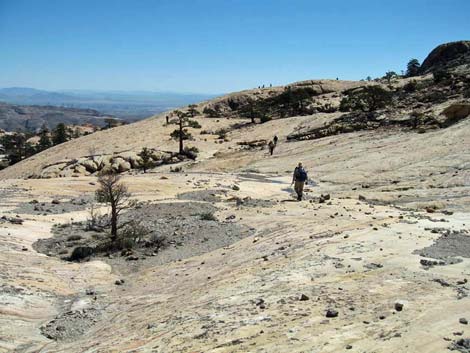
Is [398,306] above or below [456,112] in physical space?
below

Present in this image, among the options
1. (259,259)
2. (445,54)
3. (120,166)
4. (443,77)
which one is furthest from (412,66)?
(259,259)

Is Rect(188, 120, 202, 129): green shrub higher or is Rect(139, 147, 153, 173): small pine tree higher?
Rect(188, 120, 202, 129): green shrub

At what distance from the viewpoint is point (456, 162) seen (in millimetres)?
23500

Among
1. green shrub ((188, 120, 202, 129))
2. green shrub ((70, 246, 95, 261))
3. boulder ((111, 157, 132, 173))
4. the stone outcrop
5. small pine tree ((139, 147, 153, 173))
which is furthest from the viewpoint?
green shrub ((188, 120, 202, 129))

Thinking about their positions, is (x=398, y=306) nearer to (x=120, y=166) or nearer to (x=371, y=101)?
(x=120, y=166)

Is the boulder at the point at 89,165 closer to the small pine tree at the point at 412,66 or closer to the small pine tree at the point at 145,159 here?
the small pine tree at the point at 145,159

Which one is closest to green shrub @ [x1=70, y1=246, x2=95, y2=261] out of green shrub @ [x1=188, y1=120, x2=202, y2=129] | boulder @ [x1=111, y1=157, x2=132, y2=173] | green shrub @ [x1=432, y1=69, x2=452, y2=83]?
boulder @ [x1=111, y1=157, x2=132, y2=173]

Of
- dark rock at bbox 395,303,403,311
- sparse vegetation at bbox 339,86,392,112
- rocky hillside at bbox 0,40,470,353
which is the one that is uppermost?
sparse vegetation at bbox 339,86,392,112

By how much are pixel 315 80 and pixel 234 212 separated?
176 feet

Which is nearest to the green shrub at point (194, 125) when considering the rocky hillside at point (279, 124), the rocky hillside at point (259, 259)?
the rocky hillside at point (279, 124)

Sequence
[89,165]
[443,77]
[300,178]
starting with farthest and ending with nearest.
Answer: [443,77], [89,165], [300,178]

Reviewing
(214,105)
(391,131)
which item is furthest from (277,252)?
(214,105)

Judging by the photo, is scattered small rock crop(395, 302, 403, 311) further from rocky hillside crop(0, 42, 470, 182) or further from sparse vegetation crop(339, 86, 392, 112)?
sparse vegetation crop(339, 86, 392, 112)

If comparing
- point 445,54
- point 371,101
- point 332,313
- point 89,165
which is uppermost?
point 445,54
